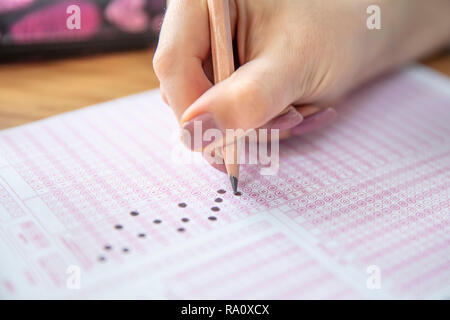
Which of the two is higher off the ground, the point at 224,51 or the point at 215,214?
the point at 224,51

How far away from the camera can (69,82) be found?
0.96m

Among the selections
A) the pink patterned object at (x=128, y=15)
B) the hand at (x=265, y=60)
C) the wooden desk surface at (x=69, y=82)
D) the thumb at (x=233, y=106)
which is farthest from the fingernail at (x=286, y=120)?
the pink patterned object at (x=128, y=15)

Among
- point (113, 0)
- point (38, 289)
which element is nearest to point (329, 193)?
point (38, 289)

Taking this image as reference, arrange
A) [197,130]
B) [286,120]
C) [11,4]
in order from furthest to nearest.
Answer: [11,4]
[286,120]
[197,130]

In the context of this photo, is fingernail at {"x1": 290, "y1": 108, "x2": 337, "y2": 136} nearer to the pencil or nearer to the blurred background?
the pencil

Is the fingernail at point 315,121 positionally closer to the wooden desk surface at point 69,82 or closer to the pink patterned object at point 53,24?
the wooden desk surface at point 69,82

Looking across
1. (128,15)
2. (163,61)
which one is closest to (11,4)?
(128,15)

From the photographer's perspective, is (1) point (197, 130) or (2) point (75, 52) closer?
(1) point (197, 130)

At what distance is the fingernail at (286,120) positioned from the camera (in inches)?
29.2

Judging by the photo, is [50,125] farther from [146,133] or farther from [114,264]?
[114,264]

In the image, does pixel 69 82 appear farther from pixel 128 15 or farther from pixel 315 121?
pixel 315 121

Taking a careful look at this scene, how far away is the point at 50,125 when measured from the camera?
0.81m

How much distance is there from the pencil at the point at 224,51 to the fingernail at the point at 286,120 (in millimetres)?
120

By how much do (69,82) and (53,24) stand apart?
0.13 metres
